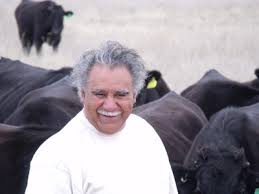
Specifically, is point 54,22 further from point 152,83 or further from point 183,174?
point 183,174

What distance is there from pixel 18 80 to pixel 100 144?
5.88 meters

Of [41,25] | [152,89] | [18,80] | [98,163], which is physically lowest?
[41,25]

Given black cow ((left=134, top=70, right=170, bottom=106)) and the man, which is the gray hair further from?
black cow ((left=134, top=70, right=170, bottom=106))

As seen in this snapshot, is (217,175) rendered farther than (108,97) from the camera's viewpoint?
Yes

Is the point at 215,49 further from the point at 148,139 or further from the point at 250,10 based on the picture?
the point at 148,139

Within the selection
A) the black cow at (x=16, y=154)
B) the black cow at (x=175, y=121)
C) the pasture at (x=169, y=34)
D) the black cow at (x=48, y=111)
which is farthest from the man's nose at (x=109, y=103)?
the pasture at (x=169, y=34)

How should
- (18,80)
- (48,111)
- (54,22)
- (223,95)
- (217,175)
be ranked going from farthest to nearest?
(54,22) → (18,80) → (223,95) → (48,111) → (217,175)

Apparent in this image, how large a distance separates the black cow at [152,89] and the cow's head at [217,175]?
3386mm

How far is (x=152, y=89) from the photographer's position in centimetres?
860

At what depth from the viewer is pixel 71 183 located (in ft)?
9.02

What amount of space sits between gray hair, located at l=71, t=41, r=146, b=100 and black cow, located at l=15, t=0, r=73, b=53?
13145 mm

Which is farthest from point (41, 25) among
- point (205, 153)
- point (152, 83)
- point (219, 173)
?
point (219, 173)

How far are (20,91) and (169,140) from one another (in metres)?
2.66

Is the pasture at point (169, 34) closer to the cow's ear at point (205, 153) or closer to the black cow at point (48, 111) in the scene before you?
the black cow at point (48, 111)
